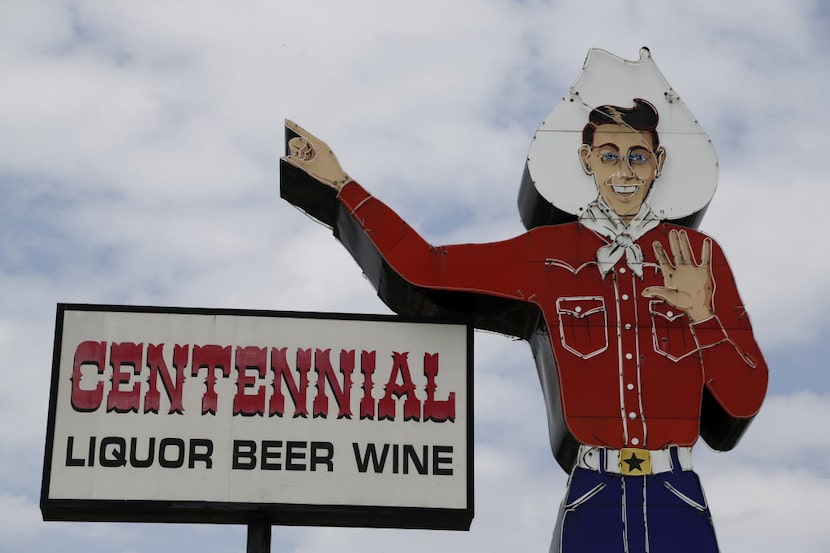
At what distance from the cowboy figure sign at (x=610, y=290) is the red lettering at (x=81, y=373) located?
266 cm

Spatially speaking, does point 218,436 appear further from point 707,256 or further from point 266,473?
point 707,256

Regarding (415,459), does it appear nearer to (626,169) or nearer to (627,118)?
(626,169)

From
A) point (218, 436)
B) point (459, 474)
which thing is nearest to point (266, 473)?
point (218, 436)

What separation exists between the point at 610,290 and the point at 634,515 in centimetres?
249

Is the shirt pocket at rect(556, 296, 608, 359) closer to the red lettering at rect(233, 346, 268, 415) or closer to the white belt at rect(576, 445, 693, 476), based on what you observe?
the white belt at rect(576, 445, 693, 476)

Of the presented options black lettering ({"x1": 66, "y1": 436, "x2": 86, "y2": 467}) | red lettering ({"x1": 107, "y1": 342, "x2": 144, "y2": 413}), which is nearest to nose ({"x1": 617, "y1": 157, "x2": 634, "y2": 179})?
red lettering ({"x1": 107, "y1": 342, "x2": 144, "y2": 413})

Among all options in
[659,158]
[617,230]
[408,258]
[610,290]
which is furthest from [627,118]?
[408,258]

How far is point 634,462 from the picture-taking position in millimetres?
15734

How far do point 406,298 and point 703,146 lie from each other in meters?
3.74

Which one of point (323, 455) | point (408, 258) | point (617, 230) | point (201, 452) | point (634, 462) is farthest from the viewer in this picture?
point (617, 230)

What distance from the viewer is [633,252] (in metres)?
16.9

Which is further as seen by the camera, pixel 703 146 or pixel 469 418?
pixel 703 146

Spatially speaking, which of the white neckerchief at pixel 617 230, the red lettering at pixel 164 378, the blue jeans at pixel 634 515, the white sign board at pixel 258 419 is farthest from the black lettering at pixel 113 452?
the white neckerchief at pixel 617 230

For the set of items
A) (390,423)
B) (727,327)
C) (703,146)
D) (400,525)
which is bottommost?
(400,525)
